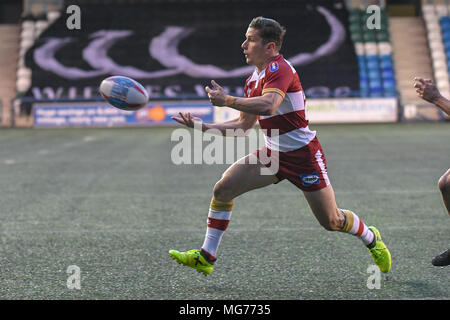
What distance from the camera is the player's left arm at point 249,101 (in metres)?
4.29

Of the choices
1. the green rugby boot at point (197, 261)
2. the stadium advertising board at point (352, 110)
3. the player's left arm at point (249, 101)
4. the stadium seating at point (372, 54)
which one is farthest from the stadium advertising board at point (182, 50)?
the player's left arm at point (249, 101)

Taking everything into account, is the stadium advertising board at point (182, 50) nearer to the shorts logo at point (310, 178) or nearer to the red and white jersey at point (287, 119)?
the red and white jersey at point (287, 119)

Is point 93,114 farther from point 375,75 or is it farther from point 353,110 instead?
point 375,75

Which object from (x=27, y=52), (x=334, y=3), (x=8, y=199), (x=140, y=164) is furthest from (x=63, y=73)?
(x=8, y=199)

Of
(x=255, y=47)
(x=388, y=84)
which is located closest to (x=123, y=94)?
(x=255, y=47)

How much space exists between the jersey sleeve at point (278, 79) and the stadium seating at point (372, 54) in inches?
970

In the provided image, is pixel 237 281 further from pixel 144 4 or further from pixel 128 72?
pixel 144 4

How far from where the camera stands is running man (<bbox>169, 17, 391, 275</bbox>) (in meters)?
4.69

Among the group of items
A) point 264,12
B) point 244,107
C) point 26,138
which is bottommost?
point 26,138

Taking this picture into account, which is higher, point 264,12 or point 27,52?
point 264,12

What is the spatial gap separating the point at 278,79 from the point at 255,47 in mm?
350

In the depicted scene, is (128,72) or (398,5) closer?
(128,72)

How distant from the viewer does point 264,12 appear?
111 feet

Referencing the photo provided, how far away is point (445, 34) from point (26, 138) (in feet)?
76.9
